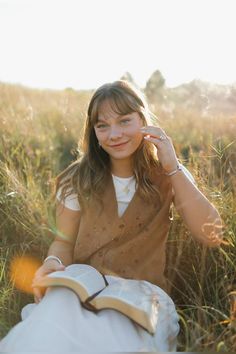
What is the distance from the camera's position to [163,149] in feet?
8.72

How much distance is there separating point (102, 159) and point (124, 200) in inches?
11.3

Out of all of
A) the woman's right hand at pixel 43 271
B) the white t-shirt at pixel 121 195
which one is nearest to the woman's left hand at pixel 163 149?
the white t-shirt at pixel 121 195

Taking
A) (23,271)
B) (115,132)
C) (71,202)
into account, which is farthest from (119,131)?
(23,271)

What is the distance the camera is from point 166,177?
112 inches

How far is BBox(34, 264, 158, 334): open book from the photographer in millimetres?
2154

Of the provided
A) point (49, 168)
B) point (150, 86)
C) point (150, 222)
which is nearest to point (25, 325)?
point (150, 222)

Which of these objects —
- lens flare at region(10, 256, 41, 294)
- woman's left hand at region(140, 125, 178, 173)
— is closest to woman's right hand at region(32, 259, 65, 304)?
lens flare at region(10, 256, 41, 294)

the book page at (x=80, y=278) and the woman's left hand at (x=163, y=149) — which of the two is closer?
the book page at (x=80, y=278)

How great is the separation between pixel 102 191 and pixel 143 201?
230 mm

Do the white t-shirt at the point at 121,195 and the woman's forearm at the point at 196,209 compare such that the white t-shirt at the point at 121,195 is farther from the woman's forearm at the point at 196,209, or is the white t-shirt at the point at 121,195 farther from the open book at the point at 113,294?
the open book at the point at 113,294

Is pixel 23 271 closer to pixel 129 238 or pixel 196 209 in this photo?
pixel 129 238

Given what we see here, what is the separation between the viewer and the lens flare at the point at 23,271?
304cm

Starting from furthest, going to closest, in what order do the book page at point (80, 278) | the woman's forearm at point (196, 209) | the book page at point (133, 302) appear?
the woman's forearm at point (196, 209)
the book page at point (80, 278)
the book page at point (133, 302)

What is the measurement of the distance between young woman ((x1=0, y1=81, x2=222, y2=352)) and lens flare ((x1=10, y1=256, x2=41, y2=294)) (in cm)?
32
